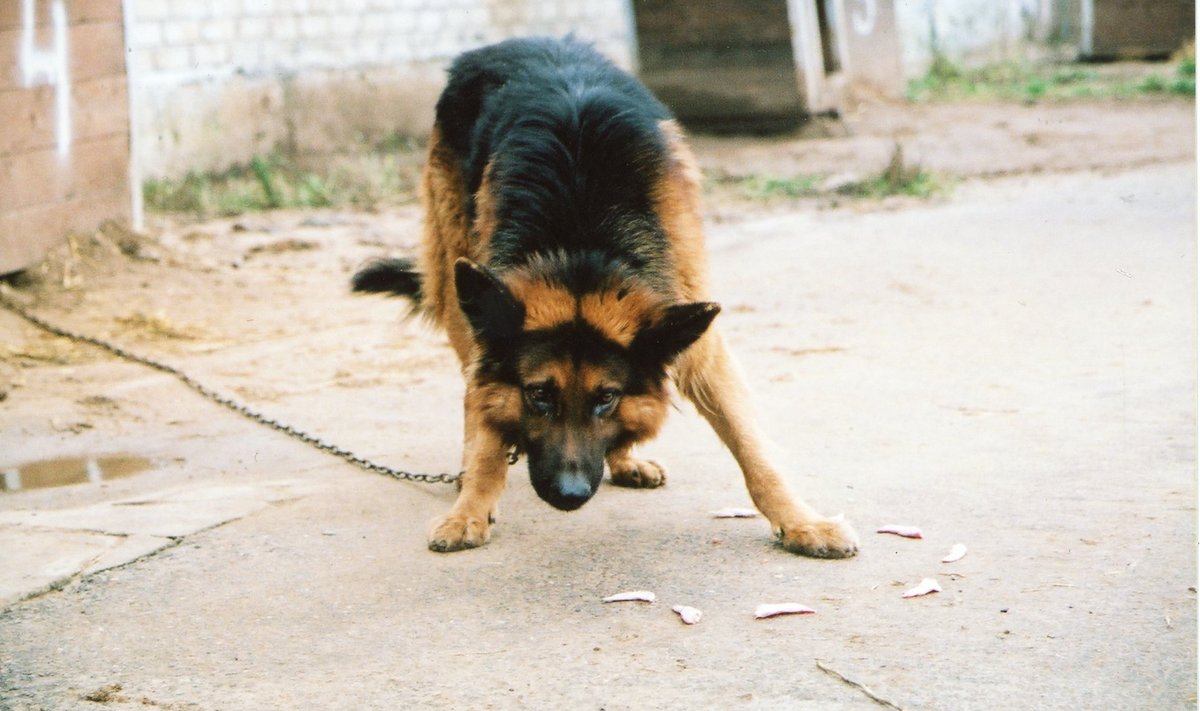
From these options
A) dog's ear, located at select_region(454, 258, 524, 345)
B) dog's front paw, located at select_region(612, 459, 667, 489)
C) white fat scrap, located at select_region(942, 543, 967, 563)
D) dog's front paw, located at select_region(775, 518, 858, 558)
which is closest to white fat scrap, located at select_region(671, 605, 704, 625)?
dog's front paw, located at select_region(775, 518, 858, 558)

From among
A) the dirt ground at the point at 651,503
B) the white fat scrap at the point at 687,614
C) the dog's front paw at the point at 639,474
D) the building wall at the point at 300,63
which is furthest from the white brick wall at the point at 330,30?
the white fat scrap at the point at 687,614

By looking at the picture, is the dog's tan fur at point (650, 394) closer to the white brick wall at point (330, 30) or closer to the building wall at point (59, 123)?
the building wall at point (59, 123)

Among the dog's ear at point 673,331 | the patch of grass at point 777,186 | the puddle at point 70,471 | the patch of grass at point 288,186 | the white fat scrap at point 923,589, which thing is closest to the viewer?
the white fat scrap at point 923,589

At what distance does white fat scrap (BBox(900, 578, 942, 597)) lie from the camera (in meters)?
3.75

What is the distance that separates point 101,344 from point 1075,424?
4869 millimetres

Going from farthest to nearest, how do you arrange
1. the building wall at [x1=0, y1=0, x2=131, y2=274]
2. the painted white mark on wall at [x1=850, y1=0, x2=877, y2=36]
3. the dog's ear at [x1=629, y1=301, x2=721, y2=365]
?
the painted white mark on wall at [x1=850, y1=0, x2=877, y2=36] < the building wall at [x1=0, y1=0, x2=131, y2=274] < the dog's ear at [x1=629, y1=301, x2=721, y2=365]

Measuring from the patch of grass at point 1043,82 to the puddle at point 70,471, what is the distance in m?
12.4

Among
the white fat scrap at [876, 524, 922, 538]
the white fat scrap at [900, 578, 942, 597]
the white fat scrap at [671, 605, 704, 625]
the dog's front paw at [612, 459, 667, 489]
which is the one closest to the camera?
the white fat scrap at [671, 605, 704, 625]

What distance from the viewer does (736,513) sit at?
458 cm

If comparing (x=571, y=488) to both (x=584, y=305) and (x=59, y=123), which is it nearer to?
(x=584, y=305)

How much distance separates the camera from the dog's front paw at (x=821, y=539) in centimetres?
409

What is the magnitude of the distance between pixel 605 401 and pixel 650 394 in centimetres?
19

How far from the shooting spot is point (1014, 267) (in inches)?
332

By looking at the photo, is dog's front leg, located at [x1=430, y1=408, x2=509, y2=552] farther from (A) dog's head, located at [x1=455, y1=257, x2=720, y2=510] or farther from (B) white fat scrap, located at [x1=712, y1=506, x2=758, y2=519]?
(B) white fat scrap, located at [x1=712, y1=506, x2=758, y2=519]
